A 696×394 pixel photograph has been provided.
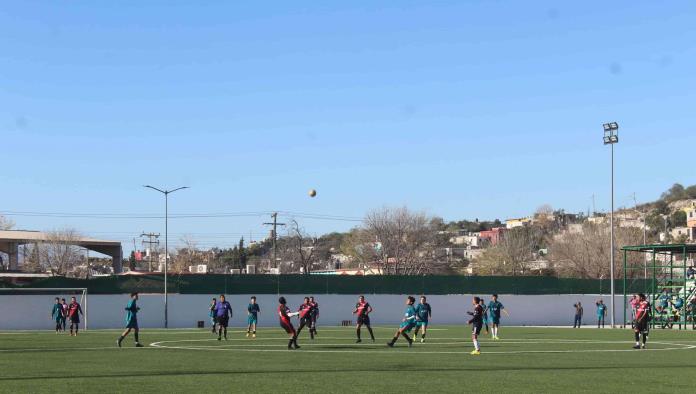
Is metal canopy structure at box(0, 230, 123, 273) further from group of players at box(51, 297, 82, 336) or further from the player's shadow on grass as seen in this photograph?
the player's shadow on grass

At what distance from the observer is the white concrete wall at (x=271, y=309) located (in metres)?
59.1

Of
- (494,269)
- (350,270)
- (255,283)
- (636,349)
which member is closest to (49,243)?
(350,270)

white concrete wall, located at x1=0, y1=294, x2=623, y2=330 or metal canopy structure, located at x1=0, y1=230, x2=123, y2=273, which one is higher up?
metal canopy structure, located at x1=0, y1=230, x2=123, y2=273

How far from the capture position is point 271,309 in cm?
6650

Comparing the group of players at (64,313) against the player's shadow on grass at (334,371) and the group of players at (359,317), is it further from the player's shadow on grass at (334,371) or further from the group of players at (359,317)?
the player's shadow on grass at (334,371)

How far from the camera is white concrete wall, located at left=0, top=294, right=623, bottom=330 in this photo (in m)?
59.1

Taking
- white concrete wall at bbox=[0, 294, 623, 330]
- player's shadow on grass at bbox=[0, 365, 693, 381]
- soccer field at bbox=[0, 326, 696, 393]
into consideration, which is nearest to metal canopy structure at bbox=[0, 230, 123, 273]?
white concrete wall at bbox=[0, 294, 623, 330]

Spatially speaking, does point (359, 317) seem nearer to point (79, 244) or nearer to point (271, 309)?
point (271, 309)

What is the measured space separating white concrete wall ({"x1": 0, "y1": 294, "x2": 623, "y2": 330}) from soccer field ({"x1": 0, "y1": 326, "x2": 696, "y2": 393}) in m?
25.6

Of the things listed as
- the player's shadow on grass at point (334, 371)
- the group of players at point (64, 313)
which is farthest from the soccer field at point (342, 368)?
the group of players at point (64, 313)

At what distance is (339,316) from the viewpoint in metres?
68.4

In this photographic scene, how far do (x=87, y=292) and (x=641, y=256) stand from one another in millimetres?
80931

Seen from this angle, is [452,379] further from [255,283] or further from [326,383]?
[255,283]

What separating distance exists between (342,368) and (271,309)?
44170 mm
